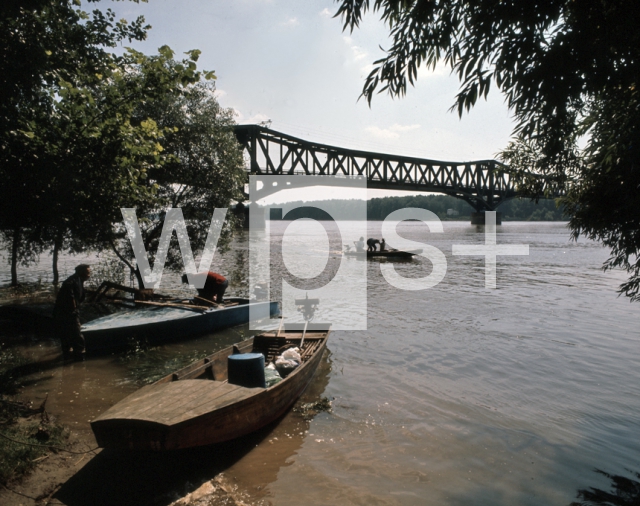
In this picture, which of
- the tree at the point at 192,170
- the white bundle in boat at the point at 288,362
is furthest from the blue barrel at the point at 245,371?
the tree at the point at 192,170

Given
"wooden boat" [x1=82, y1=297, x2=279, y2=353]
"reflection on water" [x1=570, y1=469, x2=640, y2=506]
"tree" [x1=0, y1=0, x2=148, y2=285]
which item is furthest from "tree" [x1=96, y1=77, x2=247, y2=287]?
"reflection on water" [x1=570, y1=469, x2=640, y2=506]

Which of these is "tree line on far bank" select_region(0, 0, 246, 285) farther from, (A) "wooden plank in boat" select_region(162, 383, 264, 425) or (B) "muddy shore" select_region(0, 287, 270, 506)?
(A) "wooden plank in boat" select_region(162, 383, 264, 425)

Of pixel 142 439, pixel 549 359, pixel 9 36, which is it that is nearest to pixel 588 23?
pixel 142 439

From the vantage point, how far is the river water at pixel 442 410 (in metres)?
5.84

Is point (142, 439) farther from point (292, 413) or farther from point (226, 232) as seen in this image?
point (226, 232)

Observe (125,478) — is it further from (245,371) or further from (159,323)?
(159,323)

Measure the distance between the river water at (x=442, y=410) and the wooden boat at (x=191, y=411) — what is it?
543mm

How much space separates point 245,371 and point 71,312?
15.1ft

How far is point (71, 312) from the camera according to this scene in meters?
9.27

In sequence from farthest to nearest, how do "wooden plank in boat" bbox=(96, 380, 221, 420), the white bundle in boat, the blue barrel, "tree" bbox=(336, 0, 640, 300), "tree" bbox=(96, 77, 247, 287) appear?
"tree" bbox=(96, 77, 247, 287) → the white bundle in boat → the blue barrel → "wooden plank in boat" bbox=(96, 380, 221, 420) → "tree" bbox=(336, 0, 640, 300)

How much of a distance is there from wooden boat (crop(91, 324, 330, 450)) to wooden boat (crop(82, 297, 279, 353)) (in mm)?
3960

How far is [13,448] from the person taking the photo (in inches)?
201

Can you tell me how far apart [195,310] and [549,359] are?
9399 millimetres

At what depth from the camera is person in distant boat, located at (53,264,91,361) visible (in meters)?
9.16
